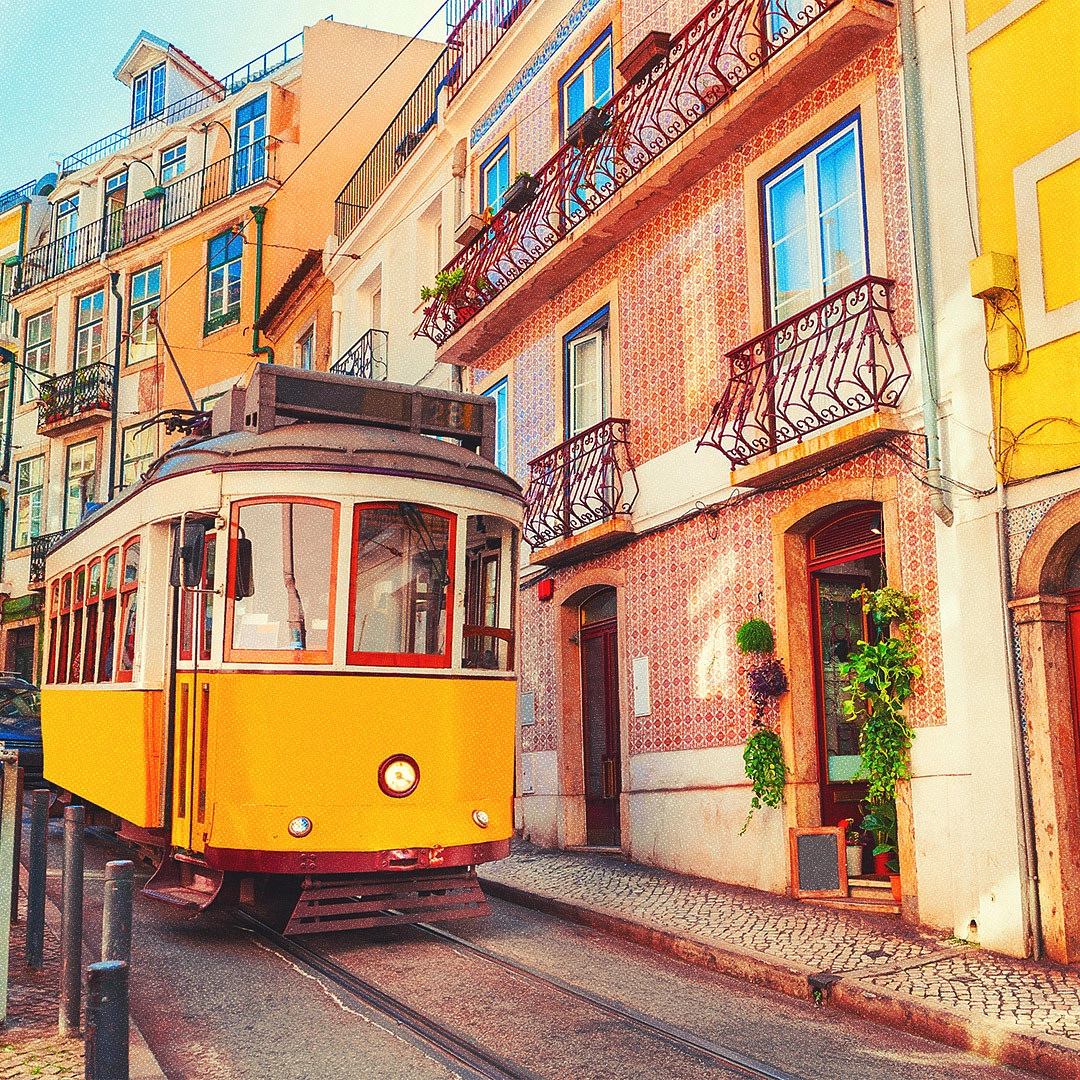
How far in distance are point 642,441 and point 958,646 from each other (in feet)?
15.6

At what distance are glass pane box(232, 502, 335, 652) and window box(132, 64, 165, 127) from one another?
29484 millimetres

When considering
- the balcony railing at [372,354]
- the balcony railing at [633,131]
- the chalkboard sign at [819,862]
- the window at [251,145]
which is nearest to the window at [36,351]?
the window at [251,145]

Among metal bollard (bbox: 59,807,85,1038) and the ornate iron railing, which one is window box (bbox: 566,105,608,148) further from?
metal bollard (bbox: 59,807,85,1038)

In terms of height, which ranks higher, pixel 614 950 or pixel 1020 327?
pixel 1020 327

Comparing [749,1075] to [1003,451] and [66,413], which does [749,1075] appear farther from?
[66,413]

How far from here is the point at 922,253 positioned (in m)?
8.54

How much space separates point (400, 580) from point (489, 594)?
0.72m

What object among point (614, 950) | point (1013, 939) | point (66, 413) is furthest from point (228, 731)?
point (66, 413)

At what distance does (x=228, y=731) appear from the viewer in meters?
7.34

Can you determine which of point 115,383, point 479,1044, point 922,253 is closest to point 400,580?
point 479,1044

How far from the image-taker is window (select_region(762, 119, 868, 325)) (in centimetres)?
957

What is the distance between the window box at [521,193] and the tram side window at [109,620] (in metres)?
6.74

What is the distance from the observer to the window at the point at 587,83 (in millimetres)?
13492

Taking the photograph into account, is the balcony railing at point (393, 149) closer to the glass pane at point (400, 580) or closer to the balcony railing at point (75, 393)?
the balcony railing at point (75, 393)
